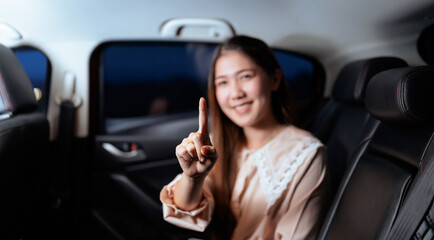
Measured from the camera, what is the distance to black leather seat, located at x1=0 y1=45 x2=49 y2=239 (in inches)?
29.8

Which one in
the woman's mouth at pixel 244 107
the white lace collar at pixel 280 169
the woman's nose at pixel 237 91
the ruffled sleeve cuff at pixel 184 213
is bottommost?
the ruffled sleeve cuff at pixel 184 213

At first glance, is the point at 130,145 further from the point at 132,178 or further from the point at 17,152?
the point at 17,152

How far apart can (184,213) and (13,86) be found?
0.57 metres

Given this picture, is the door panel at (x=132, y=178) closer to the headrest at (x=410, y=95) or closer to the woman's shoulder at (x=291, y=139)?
the woman's shoulder at (x=291, y=139)

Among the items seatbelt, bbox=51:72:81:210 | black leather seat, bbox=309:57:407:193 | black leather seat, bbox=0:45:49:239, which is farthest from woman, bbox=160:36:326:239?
seatbelt, bbox=51:72:81:210

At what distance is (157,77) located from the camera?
1.97m

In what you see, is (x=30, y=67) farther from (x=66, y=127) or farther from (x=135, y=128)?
(x=135, y=128)

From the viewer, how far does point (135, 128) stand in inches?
68.9

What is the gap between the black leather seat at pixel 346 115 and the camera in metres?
1.17

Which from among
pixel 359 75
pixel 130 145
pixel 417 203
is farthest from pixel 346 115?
pixel 130 145

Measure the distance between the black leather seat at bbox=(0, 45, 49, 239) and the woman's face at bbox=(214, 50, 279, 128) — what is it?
562 mm

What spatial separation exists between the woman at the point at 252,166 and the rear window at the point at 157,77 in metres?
0.63

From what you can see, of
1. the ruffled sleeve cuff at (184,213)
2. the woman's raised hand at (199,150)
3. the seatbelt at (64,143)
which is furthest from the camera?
the seatbelt at (64,143)

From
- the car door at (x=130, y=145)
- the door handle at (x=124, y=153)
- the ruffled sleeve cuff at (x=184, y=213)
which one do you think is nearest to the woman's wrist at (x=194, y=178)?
the ruffled sleeve cuff at (x=184, y=213)
